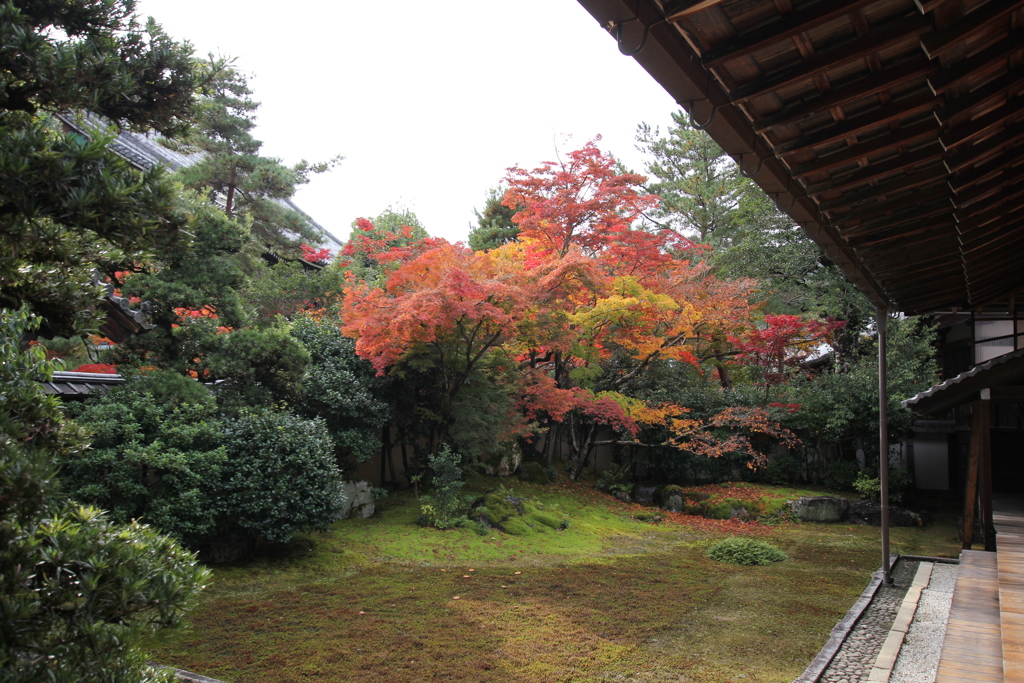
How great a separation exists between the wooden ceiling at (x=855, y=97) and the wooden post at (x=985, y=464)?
4.21m

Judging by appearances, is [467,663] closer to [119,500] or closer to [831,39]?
[119,500]

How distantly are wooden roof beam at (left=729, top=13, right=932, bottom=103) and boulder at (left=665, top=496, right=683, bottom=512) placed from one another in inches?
475

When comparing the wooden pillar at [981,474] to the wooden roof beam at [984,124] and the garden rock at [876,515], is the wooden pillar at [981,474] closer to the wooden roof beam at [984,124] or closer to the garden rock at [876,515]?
the garden rock at [876,515]

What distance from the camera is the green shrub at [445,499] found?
9789 millimetres

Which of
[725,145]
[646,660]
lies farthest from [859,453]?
[725,145]

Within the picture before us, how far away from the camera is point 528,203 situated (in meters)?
13.1

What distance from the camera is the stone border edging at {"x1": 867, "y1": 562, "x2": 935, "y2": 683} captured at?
4.80 meters

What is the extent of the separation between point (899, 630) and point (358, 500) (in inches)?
289

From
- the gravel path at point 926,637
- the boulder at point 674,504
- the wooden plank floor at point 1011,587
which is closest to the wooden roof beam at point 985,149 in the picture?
the wooden plank floor at point 1011,587

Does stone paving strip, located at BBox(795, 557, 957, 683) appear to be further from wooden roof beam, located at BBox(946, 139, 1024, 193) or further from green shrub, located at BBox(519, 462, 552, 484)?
green shrub, located at BBox(519, 462, 552, 484)

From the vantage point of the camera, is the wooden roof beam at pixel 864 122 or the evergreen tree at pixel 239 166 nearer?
the wooden roof beam at pixel 864 122

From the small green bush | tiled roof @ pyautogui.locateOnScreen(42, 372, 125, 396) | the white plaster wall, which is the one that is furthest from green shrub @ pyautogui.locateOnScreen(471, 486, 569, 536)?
the white plaster wall

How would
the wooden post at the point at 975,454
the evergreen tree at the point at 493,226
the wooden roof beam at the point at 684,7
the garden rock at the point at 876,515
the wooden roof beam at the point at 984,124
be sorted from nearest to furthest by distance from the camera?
the wooden roof beam at the point at 684,7
the wooden roof beam at the point at 984,124
the wooden post at the point at 975,454
the garden rock at the point at 876,515
the evergreen tree at the point at 493,226

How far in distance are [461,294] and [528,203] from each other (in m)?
4.51
